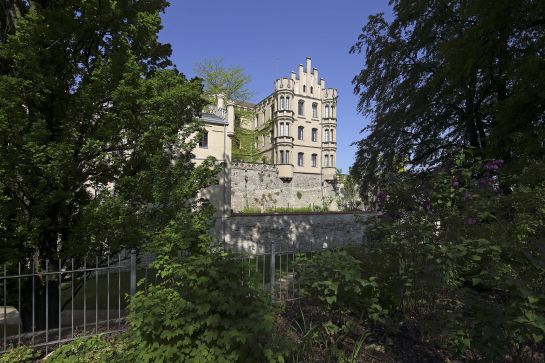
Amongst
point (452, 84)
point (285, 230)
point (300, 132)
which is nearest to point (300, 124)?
point (300, 132)

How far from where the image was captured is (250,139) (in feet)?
141

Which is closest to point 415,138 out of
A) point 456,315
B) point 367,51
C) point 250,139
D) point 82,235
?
point 367,51

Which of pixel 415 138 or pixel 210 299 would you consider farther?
pixel 415 138

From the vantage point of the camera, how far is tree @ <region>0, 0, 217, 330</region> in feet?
17.6

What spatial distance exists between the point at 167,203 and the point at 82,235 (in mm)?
1718

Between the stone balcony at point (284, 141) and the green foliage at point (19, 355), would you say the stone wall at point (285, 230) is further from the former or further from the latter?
the stone balcony at point (284, 141)

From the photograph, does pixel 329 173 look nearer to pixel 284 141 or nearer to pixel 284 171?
pixel 284 141

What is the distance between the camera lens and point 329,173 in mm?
41406

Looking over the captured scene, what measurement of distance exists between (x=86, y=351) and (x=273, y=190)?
3021 centimetres

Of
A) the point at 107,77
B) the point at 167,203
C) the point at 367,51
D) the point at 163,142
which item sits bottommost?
the point at 167,203

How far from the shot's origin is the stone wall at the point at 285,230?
19141 mm

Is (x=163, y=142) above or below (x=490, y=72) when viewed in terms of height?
below

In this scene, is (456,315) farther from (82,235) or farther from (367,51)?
(367,51)

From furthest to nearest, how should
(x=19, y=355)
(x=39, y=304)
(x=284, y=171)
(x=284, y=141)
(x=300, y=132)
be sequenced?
(x=300, y=132)
(x=284, y=141)
(x=284, y=171)
(x=39, y=304)
(x=19, y=355)
